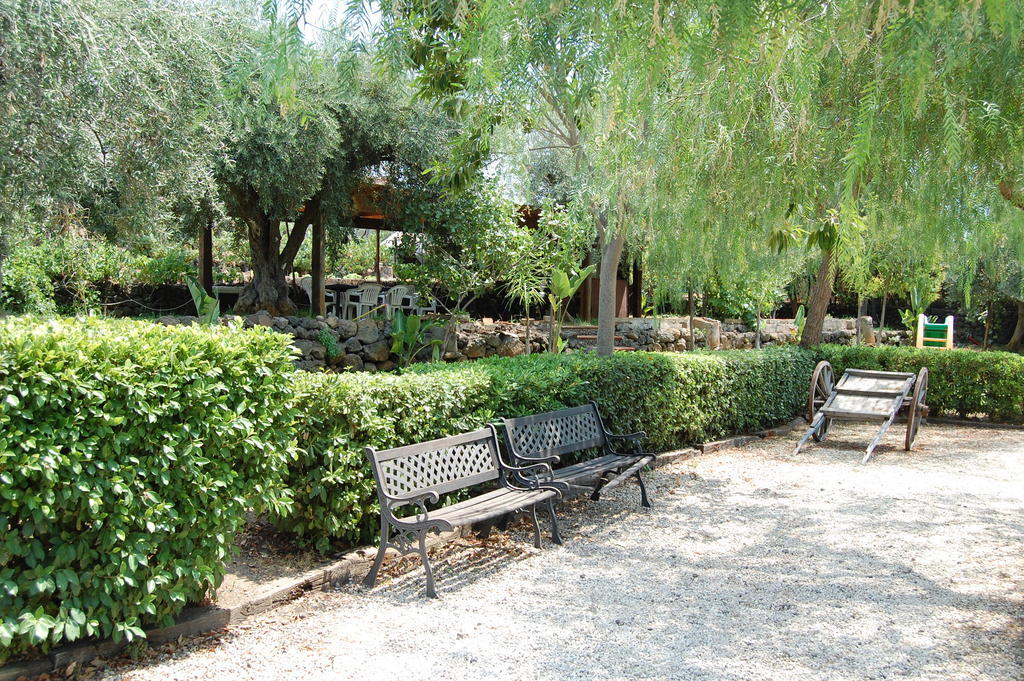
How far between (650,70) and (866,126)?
31.9 inches

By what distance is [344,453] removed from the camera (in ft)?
15.3

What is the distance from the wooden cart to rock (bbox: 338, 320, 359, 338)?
748 centimetres

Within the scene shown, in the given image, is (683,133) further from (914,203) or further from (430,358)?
(430,358)

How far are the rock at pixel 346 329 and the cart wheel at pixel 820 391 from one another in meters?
7.47

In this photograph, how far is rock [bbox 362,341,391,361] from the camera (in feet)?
43.8

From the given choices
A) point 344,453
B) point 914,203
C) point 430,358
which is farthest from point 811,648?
point 430,358

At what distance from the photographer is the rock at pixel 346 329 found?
43.3 feet

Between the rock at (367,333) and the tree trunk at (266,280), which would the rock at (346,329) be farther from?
the tree trunk at (266,280)

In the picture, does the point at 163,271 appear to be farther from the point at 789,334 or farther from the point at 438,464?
the point at 789,334

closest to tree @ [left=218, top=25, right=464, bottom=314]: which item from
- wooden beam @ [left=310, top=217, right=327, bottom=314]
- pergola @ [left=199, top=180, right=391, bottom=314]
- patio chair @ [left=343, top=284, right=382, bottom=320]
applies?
wooden beam @ [left=310, top=217, right=327, bottom=314]

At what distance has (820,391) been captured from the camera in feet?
37.4

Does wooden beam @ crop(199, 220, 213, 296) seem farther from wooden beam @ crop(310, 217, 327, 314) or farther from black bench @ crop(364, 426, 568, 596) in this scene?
black bench @ crop(364, 426, 568, 596)

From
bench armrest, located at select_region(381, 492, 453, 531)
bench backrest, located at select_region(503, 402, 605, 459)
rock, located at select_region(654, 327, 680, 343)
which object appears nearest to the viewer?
bench armrest, located at select_region(381, 492, 453, 531)

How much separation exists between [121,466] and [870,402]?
8.94 m
